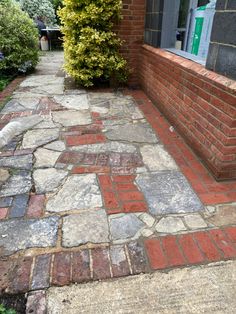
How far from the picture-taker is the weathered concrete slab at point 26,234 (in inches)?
67.8

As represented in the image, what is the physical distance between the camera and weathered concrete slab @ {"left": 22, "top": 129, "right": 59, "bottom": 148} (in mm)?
2920

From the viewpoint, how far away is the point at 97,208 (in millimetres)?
2029

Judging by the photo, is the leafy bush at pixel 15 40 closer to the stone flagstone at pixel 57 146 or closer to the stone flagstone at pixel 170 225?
the stone flagstone at pixel 57 146

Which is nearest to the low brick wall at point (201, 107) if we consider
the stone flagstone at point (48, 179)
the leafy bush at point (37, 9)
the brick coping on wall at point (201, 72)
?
the brick coping on wall at point (201, 72)

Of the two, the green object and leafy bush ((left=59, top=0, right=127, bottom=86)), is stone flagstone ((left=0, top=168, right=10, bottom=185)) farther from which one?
the green object

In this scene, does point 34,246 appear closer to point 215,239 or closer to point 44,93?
point 215,239

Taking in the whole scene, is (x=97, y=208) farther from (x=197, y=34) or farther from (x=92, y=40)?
(x=92, y=40)

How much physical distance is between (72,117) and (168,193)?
189cm

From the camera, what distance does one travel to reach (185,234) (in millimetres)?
1808

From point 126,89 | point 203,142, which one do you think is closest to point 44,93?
point 126,89

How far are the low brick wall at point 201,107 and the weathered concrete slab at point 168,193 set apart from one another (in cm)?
33

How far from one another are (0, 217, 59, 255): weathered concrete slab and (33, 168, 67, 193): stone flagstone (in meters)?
0.36

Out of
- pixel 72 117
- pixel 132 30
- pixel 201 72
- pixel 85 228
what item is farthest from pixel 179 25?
pixel 85 228

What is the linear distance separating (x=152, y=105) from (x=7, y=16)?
340 cm
